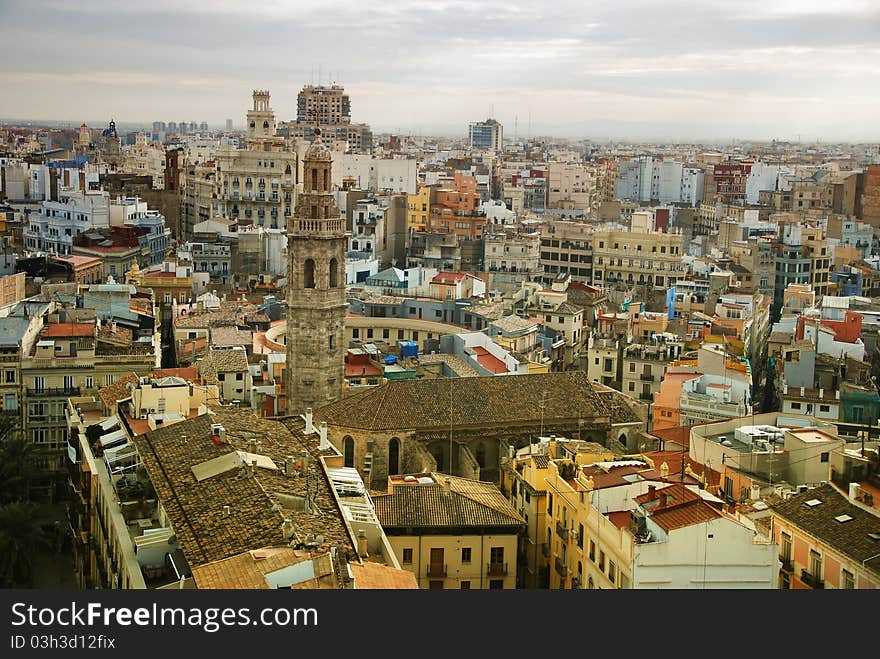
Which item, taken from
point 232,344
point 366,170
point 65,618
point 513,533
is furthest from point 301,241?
point 366,170

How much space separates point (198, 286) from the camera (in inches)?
795

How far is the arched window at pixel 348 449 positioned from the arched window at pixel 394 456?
339 mm

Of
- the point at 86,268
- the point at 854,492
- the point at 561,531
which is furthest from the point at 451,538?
the point at 86,268

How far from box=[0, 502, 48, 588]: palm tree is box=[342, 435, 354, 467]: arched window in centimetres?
265

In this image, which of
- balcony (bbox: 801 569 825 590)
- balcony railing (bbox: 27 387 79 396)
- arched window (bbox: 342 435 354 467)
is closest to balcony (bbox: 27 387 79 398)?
balcony railing (bbox: 27 387 79 396)

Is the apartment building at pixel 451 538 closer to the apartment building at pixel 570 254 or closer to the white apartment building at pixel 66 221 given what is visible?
the apartment building at pixel 570 254

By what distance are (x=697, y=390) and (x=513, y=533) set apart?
160 inches

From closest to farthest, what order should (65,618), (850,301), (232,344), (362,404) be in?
1. (65,618)
2. (362,404)
3. (232,344)
4. (850,301)

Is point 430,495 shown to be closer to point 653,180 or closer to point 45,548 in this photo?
point 45,548

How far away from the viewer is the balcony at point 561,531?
8789 millimetres

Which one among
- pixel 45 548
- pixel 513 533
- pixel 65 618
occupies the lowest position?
pixel 45 548

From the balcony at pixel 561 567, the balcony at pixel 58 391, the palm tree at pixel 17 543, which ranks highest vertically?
the balcony at pixel 58 391

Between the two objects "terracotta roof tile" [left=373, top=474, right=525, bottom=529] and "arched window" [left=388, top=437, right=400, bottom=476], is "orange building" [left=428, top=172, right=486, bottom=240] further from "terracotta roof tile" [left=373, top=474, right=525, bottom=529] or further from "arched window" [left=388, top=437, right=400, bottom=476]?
"terracotta roof tile" [left=373, top=474, right=525, bottom=529]

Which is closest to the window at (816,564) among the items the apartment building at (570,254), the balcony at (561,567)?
the balcony at (561,567)
